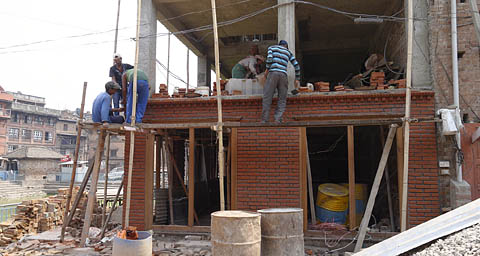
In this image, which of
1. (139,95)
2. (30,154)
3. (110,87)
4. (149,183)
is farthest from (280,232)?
(30,154)

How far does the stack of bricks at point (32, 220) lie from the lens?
9438 millimetres

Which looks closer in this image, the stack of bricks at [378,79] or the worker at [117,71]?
the stack of bricks at [378,79]

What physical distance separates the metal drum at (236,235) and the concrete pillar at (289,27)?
13.0ft

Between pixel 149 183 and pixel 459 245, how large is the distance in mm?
6367

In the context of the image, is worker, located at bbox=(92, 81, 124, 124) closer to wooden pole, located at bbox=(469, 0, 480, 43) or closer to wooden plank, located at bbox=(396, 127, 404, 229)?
wooden plank, located at bbox=(396, 127, 404, 229)

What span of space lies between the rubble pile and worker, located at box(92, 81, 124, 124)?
20.8 feet

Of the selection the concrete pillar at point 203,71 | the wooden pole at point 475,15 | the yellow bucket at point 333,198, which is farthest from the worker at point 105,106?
the wooden pole at point 475,15

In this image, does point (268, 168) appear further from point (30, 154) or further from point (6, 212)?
point (30, 154)

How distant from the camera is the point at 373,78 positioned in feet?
24.2

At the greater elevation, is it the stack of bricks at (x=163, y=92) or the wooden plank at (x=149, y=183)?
the stack of bricks at (x=163, y=92)

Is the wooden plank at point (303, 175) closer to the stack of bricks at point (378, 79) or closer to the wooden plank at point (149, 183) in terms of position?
the stack of bricks at point (378, 79)

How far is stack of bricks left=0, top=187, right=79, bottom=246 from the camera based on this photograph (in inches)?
372

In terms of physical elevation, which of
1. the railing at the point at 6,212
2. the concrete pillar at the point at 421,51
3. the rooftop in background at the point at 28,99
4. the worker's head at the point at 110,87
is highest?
the rooftop in background at the point at 28,99

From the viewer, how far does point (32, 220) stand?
33.9 feet
